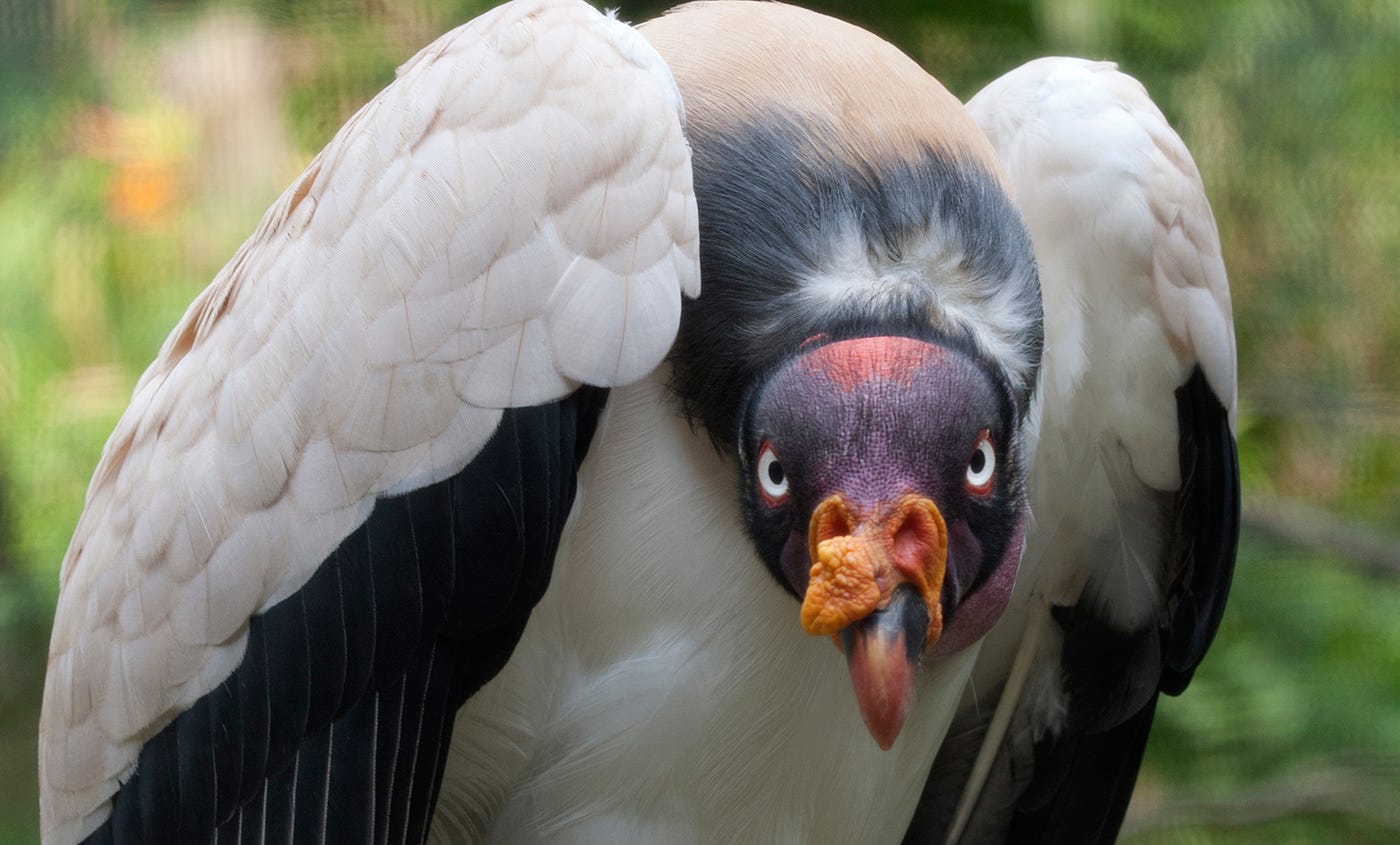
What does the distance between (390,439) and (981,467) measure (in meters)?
0.69

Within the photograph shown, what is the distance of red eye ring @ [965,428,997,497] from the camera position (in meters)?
1.85

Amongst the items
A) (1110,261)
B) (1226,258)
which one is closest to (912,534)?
(1110,261)

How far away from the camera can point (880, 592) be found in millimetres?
1707

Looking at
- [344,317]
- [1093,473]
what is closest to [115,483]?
[344,317]

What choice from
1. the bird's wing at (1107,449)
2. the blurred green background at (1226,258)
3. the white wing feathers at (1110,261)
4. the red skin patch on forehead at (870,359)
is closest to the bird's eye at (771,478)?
the red skin patch on forehead at (870,359)

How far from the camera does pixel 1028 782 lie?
276 cm

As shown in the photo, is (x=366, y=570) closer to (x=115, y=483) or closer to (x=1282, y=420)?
(x=115, y=483)

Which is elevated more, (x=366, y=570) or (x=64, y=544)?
(x=366, y=570)

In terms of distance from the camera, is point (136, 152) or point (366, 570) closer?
point (366, 570)

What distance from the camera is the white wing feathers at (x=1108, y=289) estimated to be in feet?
7.38

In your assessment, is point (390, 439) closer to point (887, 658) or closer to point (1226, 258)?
point (887, 658)

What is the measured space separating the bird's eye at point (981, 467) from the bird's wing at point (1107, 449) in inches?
20.0

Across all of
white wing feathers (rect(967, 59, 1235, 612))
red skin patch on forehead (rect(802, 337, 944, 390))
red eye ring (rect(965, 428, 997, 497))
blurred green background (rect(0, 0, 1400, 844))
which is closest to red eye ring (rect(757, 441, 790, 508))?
red skin patch on forehead (rect(802, 337, 944, 390))

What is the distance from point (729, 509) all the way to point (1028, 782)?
1076 millimetres
